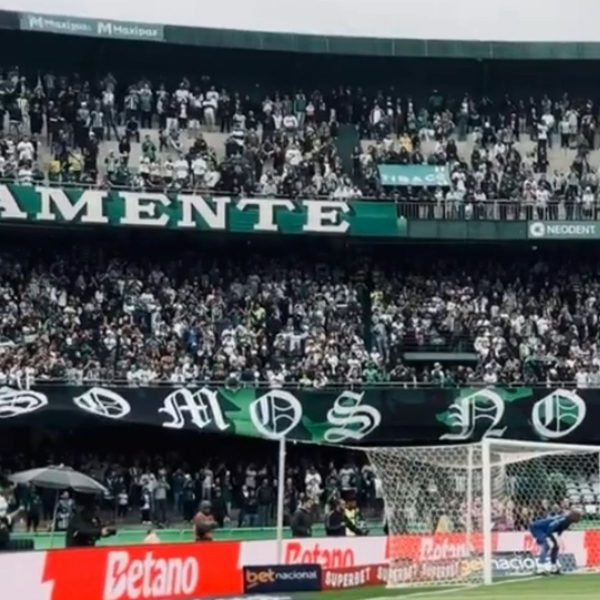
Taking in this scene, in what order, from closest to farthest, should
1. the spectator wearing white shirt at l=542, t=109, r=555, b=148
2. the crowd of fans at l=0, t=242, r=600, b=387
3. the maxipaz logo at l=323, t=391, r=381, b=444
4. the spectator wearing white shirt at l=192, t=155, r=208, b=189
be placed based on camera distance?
the maxipaz logo at l=323, t=391, r=381, b=444 < the crowd of fans at l=0, t=242, r=600, b=387 < the spectator wearing white shirt at l=192, t=155, r=208, b=189 < the spectator wearing white shirt at l=542, t=109, r=555, b=148

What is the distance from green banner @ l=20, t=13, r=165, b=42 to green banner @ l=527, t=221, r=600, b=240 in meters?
12.8

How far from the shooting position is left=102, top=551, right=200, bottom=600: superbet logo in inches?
759

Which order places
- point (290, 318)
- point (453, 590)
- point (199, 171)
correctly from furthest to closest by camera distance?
1. point (199, 171)
2. point (290, 318)
3. point (453, 590)

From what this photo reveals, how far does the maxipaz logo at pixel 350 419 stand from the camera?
33.3 meters

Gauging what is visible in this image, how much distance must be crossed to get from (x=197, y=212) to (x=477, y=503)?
566 inches

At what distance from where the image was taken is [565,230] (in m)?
39.0

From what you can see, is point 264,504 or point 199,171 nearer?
point 264,504

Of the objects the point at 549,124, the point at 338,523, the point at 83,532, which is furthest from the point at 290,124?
the point at 83,532

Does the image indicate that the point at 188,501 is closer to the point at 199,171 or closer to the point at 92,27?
the point at 199,171

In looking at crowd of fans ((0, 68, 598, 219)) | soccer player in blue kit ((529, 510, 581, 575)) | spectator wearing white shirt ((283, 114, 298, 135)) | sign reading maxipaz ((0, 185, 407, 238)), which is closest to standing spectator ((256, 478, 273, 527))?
soccer player in blue kit ((529, 510, 581, 575))

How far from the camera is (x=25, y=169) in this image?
120 feet

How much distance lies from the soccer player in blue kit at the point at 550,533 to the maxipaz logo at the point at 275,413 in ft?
33.3

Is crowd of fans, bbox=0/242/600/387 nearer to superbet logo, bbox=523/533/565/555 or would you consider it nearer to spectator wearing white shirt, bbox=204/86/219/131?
spectator wearing white shirt, bbox=204/86/219/131

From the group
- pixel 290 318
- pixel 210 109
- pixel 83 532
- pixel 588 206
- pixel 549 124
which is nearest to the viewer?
Answer: pixel 83 532
